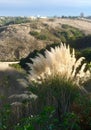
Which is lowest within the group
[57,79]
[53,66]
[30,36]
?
[30,36]

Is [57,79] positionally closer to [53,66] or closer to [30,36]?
[53,66]

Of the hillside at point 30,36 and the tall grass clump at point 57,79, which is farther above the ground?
the tall grass clump at point 57,79

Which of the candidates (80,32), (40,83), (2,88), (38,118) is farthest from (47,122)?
(80,32)

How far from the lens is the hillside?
5984 centimetres

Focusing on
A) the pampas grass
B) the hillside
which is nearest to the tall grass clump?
the pampas grass

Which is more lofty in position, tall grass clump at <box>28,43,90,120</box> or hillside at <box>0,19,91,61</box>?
tall grass clump at <box>28,43,90,120</box>

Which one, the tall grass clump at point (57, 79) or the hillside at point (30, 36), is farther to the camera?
the hillside at point (30, 36)

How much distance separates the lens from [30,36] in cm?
6494

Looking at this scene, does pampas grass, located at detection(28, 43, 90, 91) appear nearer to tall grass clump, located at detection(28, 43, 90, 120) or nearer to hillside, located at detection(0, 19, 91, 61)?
tall grass clump, located at detection(28, 43, 90, 120)

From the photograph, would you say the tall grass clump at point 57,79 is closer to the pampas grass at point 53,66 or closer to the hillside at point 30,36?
the pampas grass at point 53,66

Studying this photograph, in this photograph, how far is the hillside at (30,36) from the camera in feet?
196

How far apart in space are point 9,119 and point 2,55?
50.4 meters

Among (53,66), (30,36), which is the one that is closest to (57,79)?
(53,66)

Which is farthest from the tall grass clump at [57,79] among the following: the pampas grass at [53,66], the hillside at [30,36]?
the hillside at [30,36]
